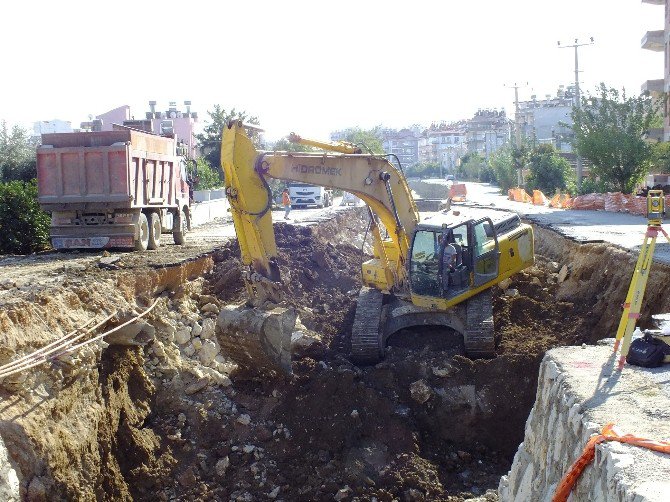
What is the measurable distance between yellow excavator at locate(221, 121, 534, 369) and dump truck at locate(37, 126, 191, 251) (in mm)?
5587

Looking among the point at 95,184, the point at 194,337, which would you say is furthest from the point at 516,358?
the point at 95,184

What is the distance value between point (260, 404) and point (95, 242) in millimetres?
7660

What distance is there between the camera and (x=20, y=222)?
1969 centimetres

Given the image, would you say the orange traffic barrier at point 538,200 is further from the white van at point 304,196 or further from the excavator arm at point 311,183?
the excavator arm at point 311,183

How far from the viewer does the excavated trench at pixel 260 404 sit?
357 inches

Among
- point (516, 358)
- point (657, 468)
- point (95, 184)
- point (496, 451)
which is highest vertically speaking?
point (95, 184)

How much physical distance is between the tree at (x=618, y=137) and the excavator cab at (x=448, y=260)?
25622 millimetres

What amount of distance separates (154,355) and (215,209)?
2736cm

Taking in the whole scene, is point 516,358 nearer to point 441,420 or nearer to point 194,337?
point 441,420

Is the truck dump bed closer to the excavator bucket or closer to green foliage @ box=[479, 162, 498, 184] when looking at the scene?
the excavator bucket

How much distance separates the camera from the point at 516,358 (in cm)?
1211

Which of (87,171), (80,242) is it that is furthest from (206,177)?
(87,171)

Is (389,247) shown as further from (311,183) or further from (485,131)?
(485,131)

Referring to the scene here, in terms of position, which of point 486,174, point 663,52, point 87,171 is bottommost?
point 87,171
